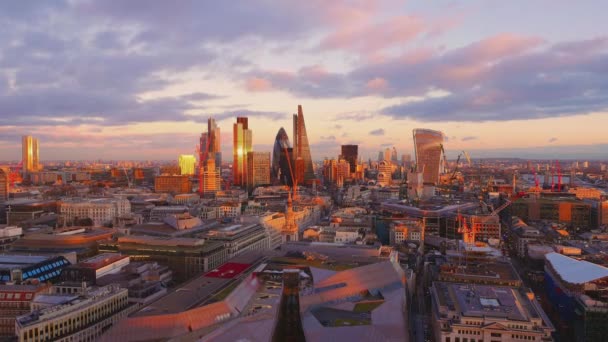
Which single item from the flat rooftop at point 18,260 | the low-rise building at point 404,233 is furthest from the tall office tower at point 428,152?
the flat rooftop at point 18,260

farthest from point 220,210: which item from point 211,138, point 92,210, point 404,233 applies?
point 211,138

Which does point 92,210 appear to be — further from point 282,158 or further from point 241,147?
point 241,147

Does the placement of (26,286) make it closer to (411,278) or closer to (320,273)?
(320,273)

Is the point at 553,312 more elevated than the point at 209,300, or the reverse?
the point at 209,300

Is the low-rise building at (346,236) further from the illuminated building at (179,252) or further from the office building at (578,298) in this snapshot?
the office building at (578,298)

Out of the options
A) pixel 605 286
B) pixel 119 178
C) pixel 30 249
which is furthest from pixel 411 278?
pixel 119 178

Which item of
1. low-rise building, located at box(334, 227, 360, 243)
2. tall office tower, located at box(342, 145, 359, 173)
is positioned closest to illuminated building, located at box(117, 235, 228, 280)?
low-rise building, located at box(334, 227, 360, 243)
